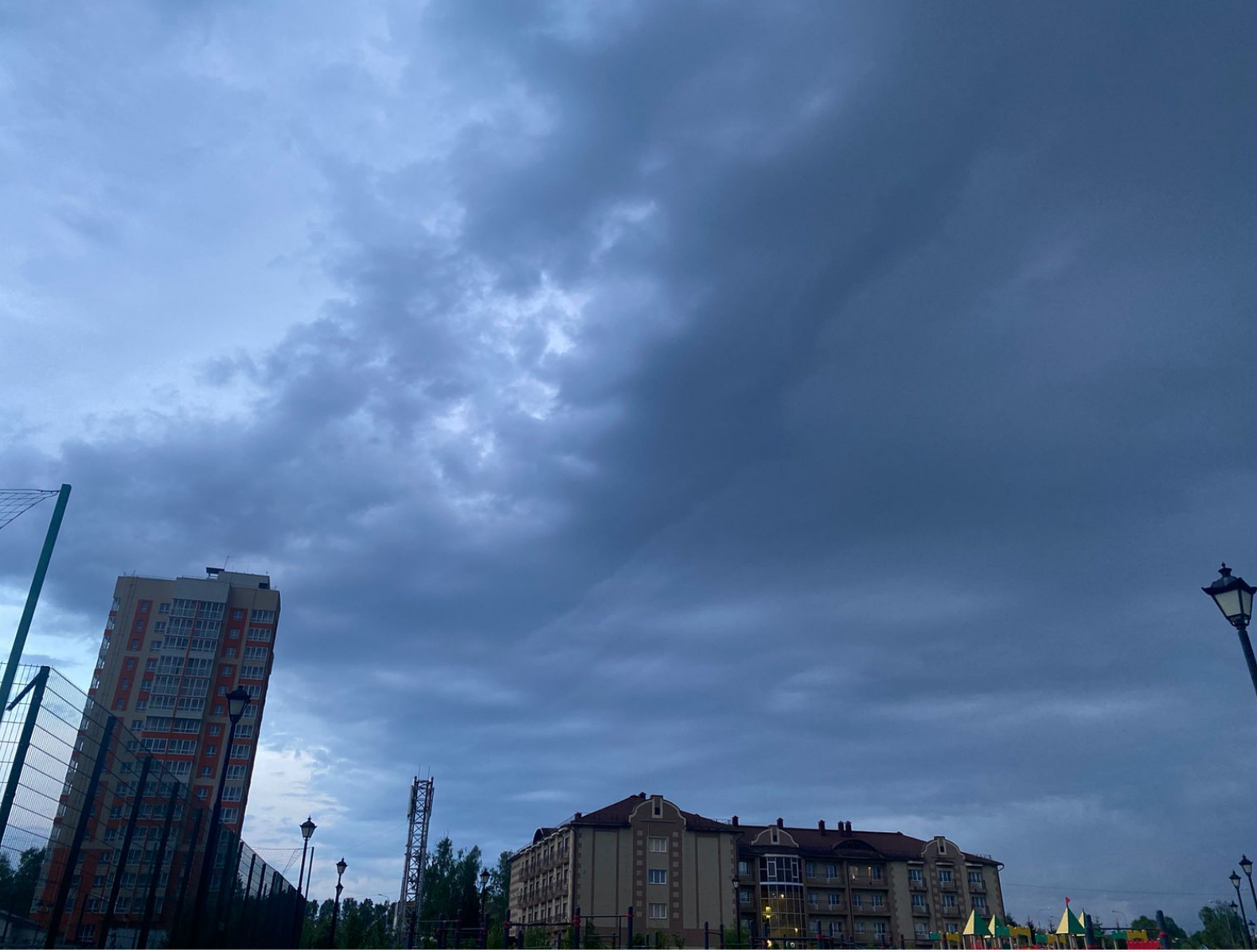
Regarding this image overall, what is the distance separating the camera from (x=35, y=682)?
979 cm

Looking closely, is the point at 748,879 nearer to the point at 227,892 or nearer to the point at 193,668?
Result: the point at 193,668

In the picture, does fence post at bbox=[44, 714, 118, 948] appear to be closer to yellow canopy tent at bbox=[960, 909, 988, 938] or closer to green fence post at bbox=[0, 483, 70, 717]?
green fence post at bbox=[0, 483, 70, 717]

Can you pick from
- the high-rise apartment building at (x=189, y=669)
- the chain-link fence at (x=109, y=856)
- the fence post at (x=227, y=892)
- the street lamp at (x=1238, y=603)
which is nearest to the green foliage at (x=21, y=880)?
the chain-link fence at (x=109, y=856)

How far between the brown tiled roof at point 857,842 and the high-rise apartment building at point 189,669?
61134 mm

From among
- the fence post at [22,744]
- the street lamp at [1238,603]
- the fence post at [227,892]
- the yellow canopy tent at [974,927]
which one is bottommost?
the yellow canopy tent at [974,927]

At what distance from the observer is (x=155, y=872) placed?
1574 cm

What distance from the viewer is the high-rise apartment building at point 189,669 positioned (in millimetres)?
100375

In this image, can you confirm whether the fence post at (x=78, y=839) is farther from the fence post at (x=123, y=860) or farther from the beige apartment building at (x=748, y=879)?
the beige apartment building at (x=748, y=879)

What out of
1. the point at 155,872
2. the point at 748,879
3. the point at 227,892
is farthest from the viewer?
the point at 748,879

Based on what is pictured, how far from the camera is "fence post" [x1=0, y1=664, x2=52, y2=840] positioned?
9289mm

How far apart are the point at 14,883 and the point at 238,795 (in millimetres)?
104087

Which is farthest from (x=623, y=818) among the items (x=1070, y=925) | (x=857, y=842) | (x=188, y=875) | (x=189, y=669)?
(x=188, y=875)

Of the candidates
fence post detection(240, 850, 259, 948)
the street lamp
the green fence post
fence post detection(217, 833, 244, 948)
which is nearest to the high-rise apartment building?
fence post detection(240, 850, 259, 948)

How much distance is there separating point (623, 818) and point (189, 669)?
2253 inches
